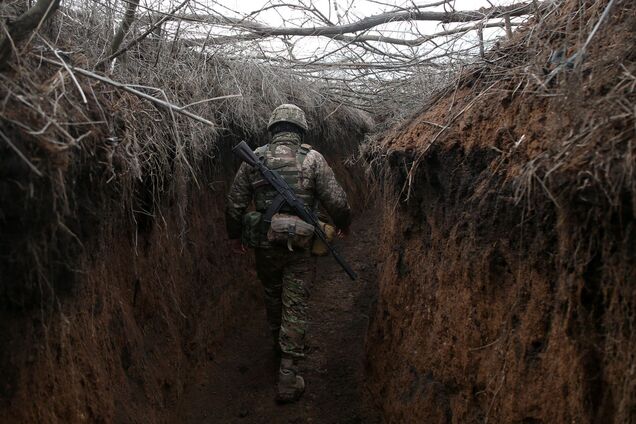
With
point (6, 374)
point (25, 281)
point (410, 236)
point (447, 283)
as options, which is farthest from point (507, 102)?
point (6, 374)

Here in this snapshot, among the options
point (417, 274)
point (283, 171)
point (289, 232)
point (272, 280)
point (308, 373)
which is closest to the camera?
point (417, 274)

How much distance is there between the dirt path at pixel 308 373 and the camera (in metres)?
5.05

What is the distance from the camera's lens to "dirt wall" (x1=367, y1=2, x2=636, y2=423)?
2367mm

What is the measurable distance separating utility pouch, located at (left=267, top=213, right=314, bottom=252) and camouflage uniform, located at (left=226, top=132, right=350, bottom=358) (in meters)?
0.15

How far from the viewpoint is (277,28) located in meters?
6.92

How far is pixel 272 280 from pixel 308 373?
103 centimetres

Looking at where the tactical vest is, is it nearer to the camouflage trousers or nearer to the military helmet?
the military helmet

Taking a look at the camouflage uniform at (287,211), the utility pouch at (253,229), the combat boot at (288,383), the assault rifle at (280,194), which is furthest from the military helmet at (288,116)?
the combat boot at (288,383)

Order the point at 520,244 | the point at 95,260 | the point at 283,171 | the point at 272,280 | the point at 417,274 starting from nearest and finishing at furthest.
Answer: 1. the point at 520,244
2. the point at 95,260
3. the point at 417,274
4. the point at 283,171
5. the point at 272,280

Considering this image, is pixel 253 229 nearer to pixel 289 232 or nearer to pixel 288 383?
pixel 289 232

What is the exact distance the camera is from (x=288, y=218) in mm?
5078

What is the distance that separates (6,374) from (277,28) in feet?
17.2

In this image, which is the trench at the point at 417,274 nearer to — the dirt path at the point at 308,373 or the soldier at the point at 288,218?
the dirt path at the point at 308,373

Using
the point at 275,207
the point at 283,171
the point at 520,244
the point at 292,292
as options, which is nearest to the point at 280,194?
the point at 275,207
